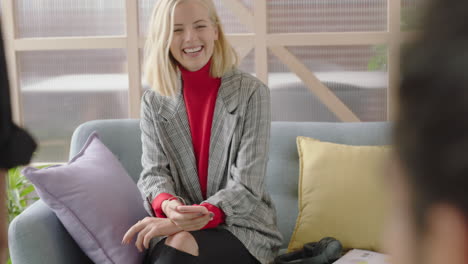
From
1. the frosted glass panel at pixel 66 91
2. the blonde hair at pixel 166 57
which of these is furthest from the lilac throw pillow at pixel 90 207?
the frosted glass panel at pixel 66 91

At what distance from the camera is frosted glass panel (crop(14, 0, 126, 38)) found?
10.6 ft

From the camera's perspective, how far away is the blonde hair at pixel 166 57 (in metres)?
2.35

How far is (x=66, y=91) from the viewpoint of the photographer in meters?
3.34

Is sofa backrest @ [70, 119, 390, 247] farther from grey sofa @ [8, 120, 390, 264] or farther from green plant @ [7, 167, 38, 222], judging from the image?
green plant @ [7, 167, 38, 222]

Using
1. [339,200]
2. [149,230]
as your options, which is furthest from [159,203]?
[339,200]

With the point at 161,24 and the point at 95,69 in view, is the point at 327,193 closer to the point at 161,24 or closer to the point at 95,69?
the point at 161,24

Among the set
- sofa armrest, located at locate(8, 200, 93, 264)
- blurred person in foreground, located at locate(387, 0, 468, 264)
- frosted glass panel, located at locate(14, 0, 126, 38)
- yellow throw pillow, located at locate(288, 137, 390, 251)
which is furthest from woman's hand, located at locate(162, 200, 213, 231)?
blurred person in foreground, located at locate(387, 0, 468, 264)

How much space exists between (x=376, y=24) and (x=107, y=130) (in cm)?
136

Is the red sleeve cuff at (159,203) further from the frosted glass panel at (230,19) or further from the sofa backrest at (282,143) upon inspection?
the frosted glass panel at (230,19)

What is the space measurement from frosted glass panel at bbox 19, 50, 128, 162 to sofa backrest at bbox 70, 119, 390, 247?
66cm

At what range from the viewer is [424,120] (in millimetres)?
278

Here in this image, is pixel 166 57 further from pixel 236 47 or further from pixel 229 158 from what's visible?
pixel 236 47

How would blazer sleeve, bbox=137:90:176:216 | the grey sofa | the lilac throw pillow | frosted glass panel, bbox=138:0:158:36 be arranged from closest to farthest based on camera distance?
the lilac throw pillow
blazer sleeve, bbox=137:90:176:216
the grey sofa
frosted glass panel, bbox=138:0:158:36

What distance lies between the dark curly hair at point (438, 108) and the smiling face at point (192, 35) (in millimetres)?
2071
